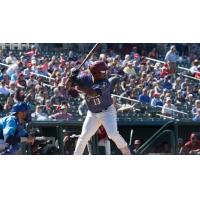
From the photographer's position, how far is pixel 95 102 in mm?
10430

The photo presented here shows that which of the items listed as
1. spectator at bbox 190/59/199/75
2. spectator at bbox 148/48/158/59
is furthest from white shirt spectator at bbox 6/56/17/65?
spectator at bbox 190/59/199/75

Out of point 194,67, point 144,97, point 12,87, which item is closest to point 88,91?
point 12,87

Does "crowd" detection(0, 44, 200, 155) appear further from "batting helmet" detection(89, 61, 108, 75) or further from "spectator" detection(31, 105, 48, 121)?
"batting helmet" detection(89, 61, 108, 75)

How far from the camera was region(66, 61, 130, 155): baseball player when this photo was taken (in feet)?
33.9

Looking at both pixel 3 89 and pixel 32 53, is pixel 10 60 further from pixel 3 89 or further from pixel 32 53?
pixel 3 89

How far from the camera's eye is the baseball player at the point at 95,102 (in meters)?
10.3

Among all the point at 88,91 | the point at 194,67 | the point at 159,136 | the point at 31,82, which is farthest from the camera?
the point at 194,67

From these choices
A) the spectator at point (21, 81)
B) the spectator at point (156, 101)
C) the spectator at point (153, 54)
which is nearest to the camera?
the spectator at point (21, 81)

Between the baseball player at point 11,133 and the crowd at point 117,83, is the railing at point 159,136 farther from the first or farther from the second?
the crowd at point 117,83

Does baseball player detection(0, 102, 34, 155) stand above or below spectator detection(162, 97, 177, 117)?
above

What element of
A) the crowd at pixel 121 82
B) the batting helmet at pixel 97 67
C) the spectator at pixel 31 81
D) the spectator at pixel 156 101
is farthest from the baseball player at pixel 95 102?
the spectator at pixel 156 101

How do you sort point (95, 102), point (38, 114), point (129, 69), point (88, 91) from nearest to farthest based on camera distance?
point (88, 91)
point (95, 102)
point (38, 114)
point (129, 69)

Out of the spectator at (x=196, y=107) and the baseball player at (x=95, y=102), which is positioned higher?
the baseball player at (x=95, y=102)

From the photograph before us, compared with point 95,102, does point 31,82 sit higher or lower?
lower
